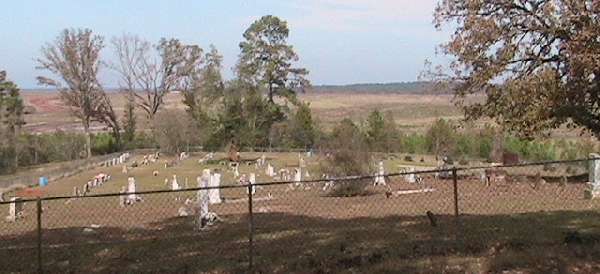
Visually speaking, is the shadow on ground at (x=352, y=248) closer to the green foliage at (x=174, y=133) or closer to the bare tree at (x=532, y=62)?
the bare tree at (x=532, y=62)

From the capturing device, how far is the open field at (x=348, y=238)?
8945mm

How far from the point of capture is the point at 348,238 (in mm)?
10859

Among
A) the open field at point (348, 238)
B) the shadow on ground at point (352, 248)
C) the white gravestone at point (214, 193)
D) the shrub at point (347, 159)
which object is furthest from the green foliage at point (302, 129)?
the shadow on ground at point (352, 248)

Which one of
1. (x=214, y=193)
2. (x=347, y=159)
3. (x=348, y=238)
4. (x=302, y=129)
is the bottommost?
(x=302, y=129)

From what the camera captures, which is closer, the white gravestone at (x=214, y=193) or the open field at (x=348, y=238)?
the open field at (x=348, y=238)

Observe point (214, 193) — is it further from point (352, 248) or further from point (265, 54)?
point (265, 54)

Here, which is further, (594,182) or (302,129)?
(302,129)

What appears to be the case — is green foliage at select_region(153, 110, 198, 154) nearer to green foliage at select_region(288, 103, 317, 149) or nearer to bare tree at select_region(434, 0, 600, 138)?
green foliage at select_region(288, 103, 317, 149)

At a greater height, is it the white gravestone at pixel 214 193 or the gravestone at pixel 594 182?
the gravestone at pixel 594 182

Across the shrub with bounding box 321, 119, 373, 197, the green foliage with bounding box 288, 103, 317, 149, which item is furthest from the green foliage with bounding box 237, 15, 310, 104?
the shrub with bounding box 321, 119, 373, 197

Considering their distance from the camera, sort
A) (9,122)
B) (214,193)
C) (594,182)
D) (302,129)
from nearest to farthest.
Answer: (594,182), (214,193), (302,129), (9,122)

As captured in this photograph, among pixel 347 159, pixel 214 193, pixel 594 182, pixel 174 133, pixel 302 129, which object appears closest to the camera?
pixel 594 182

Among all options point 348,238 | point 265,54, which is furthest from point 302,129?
point 348,238

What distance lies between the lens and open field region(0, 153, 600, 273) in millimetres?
8945
